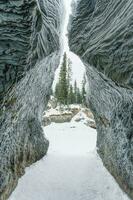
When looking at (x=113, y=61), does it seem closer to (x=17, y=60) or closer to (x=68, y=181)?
(x=17, y=60)

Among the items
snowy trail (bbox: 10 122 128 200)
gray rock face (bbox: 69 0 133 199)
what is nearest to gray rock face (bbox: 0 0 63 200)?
snowy trail (bbox: 10 122 128 200)

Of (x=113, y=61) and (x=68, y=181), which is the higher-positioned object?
(x=113, y=61)

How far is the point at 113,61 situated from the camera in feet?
19.6

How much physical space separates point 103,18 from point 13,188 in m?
5.38

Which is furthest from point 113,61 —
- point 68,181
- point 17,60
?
point 68,181

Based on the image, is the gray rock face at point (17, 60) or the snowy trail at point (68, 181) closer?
the gray rock face at point (17, 60)

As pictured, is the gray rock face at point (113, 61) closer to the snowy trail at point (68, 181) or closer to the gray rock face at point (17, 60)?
the snowy trail at point (68, 181)

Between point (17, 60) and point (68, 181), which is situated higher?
point (17, 60)

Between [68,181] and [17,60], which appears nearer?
[17,60]

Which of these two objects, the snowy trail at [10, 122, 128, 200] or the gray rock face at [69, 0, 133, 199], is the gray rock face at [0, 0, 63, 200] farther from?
the gray rock face at [69, 0, 133, 199]

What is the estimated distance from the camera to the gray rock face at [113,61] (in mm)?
5637

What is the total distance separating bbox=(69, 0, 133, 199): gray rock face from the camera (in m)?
5.64

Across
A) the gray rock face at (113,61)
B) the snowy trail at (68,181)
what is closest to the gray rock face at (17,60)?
the snowy trail at (68,181)

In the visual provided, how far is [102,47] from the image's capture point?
656 cm
